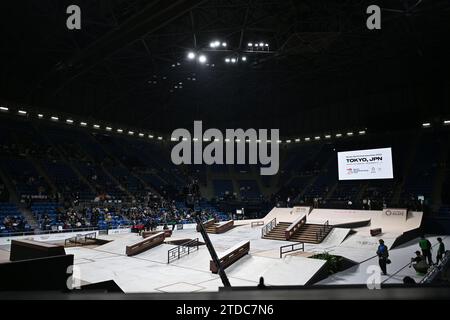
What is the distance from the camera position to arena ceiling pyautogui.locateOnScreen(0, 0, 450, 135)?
2400 centimetres

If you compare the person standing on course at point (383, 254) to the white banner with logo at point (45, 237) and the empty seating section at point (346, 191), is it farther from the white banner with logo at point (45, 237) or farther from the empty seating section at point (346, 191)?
the empty seating section at point (346, 191)

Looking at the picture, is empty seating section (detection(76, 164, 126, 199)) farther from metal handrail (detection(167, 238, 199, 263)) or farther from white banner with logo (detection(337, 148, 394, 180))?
white banner with logo (detection(337, 148, 394, 180))

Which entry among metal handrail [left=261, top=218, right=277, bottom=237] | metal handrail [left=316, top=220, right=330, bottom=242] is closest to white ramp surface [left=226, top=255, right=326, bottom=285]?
metal handrail [left=316, top=220, right=330, bottom=242]

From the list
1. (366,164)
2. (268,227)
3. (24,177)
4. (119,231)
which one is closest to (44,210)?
(24,177)

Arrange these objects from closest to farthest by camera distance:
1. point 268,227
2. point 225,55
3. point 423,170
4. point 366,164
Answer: point 268,227, point 225,55, point 366,164, point 423,170

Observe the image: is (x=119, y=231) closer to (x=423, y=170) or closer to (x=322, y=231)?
(x=322, y=231)

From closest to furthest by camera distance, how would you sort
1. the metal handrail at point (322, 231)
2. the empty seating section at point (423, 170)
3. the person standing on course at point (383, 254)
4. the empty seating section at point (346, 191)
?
the person standing on course at point (383, 254) → the metal handrail at point (322, 231) → the empty seating section at point (423, 170) → the empty seating section at point (346, 191)

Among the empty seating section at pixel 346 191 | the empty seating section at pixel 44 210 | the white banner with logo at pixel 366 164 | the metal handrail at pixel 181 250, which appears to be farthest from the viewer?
the empty seating section at pixel 346 191

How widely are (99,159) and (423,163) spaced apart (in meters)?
40.8

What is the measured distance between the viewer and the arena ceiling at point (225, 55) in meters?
24.0

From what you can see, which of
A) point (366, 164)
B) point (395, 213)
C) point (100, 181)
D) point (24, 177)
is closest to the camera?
point (395, 213)

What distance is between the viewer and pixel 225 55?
3272 centimetres

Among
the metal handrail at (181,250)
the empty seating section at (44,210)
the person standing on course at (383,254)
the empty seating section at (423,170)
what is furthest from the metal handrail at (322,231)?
the empty seating section at (44,210)
